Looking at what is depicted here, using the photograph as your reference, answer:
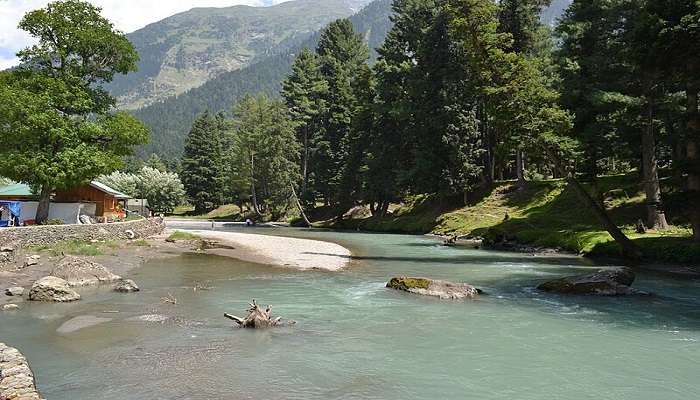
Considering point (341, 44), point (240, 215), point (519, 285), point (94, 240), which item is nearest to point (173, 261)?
point (94, 240)

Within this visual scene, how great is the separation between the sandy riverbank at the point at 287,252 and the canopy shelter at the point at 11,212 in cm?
1448

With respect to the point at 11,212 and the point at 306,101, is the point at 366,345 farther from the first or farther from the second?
the point at 306,101

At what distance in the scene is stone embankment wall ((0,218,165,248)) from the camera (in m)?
29.7

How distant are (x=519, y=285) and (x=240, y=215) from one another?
79.9 metres

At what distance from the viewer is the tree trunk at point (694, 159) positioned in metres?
27.8

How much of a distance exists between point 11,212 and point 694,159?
44.8 meters

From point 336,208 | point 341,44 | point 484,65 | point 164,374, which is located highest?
point 341,44

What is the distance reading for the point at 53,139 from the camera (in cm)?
3553

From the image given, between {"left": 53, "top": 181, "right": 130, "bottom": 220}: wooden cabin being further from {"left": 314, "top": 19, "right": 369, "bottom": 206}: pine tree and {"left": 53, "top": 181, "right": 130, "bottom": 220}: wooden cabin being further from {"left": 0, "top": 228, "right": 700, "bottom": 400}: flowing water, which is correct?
{"left": 314, "top": 19, "right": 369, "bottom": 206}: pine tree

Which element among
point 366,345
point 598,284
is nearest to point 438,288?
point 598,284

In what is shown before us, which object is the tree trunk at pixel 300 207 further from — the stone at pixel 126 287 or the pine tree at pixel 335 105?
the stone at pixel 126 287

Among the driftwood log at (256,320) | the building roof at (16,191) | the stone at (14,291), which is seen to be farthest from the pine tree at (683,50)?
the building roof at (16,191)

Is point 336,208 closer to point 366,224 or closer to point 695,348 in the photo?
point 366,224

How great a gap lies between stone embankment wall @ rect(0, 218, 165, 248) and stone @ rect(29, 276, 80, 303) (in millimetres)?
10392
